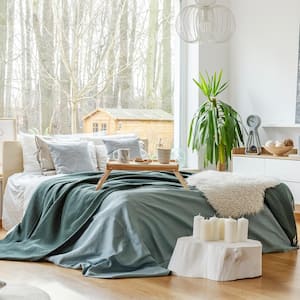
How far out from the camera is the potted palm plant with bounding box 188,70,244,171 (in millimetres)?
7648

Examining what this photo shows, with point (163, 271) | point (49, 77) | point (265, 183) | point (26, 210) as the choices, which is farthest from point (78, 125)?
point (163, 271)

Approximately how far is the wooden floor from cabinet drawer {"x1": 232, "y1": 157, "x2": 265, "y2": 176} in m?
2.88

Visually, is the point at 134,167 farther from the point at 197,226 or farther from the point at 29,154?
the point at 29,154

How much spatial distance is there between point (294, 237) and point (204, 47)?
3.50 m

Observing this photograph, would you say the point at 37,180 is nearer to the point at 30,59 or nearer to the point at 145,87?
the point at 30,59

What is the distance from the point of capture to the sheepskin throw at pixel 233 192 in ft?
16.2

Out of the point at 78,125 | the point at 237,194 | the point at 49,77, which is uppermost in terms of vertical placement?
the point at 49,77

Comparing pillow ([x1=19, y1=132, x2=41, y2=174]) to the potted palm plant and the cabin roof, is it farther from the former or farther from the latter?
the potted palm plant

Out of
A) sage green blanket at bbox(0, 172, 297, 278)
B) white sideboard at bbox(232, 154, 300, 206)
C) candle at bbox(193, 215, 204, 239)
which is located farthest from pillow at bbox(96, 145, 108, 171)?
candle at bbox(193, 215, 204, 239)

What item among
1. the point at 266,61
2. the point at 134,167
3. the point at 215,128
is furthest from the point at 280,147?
the point at 134,167

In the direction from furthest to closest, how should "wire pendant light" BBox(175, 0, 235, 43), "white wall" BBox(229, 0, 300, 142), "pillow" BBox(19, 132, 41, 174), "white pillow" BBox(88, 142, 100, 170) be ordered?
"white wall" BBox(229, 0, 300, 142)
"white pillow" BBox(88, 142, 100, 170)
"pillow" BBox(19, 132, 41, 174)
"wire pendant light" BBox(175, 0, 235, 43)

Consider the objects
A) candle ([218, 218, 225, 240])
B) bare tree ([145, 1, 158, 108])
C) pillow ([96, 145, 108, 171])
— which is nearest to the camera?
candle ([218, 218, 225, 240])

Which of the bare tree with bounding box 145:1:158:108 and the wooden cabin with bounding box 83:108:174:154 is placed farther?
the bare tree with bounding box 145:1:158:108

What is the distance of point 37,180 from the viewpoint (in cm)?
586
